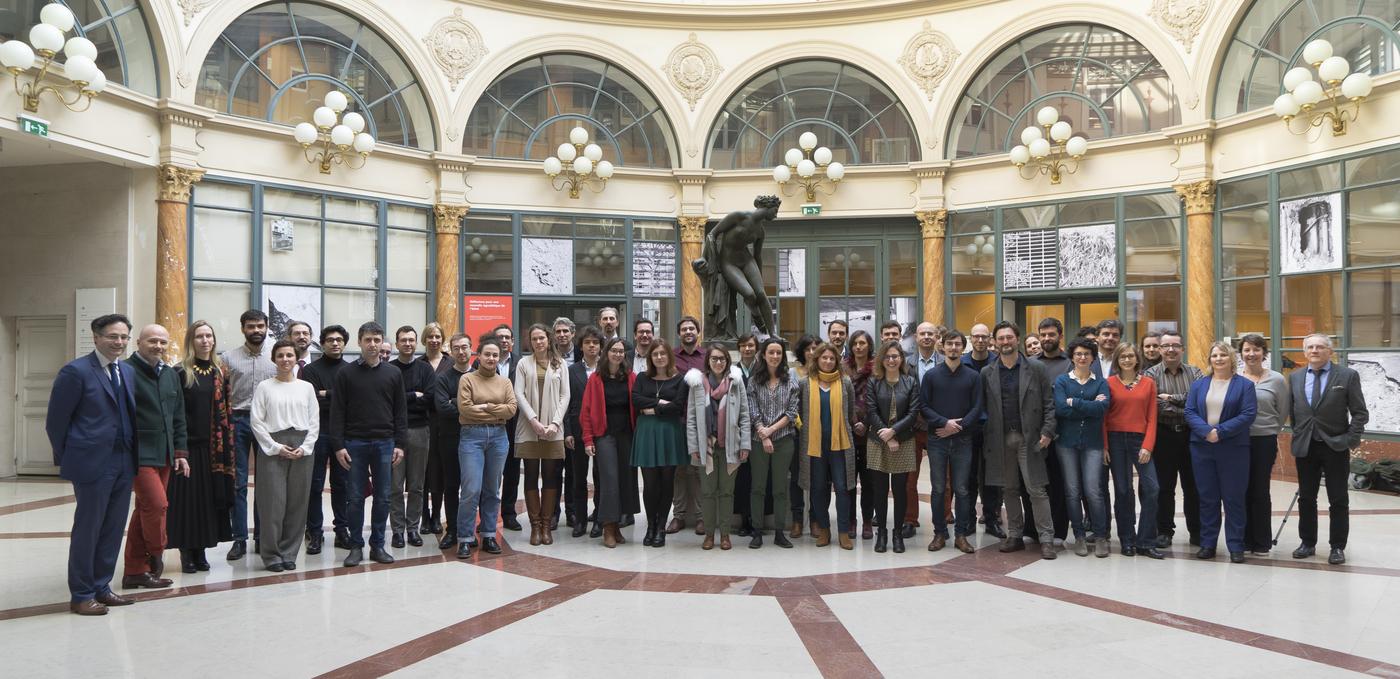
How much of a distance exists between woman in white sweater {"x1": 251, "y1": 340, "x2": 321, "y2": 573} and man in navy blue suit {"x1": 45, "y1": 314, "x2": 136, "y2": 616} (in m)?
0.87

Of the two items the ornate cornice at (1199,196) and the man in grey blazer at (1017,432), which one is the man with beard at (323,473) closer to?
the man in grey blazer at (1017,432)

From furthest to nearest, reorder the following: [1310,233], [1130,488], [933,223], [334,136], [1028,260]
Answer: [933,223]
[1028,260]
[334,136]
[1310,233]
[1130,488]

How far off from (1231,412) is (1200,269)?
8918 millimetres

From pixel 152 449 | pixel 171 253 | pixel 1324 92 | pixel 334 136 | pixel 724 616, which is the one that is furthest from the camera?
pixel 334 136

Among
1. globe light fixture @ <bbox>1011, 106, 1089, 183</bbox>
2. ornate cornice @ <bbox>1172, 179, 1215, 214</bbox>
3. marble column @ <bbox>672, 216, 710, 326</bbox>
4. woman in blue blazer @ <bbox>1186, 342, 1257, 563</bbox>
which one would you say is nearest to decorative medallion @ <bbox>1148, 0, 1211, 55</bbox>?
globe light fixture @ <bbox>1011, 106, 1089, 183</bbox>

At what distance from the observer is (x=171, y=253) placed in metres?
12.6

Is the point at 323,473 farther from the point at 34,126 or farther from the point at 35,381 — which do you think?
the point at 35,381

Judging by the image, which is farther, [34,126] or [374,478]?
[34,126]

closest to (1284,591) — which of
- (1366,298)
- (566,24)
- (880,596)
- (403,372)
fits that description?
(880,596)

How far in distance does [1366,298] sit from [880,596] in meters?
10.3

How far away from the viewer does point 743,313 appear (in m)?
17.5

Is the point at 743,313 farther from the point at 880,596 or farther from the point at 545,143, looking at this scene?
the point at 880,596

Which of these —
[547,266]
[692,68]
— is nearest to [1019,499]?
[547,266]

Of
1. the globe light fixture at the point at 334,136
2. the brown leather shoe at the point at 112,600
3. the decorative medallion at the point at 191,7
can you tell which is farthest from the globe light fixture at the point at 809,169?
the brown leather shoe at the point at 112,600
